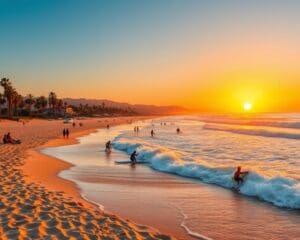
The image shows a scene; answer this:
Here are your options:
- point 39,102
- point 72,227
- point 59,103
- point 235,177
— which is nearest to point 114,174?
point 235,177

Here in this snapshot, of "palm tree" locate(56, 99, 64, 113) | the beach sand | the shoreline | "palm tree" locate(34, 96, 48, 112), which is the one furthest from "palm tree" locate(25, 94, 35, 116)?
the beach sand

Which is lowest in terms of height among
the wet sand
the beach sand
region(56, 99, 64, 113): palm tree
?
the wet sand

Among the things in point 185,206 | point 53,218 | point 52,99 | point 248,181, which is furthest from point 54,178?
point 52,99

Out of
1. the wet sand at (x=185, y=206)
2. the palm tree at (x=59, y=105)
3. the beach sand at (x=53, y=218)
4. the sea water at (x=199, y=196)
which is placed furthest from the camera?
the palm tree at (x=59, y=105)

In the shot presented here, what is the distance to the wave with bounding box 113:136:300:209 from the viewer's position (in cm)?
1497

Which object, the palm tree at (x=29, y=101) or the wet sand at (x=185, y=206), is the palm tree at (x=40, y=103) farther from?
the wet sand at (x=185, y=206)

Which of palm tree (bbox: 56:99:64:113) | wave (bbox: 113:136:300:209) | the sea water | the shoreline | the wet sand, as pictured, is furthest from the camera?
palm tree (bbox: 56:99:64:113)

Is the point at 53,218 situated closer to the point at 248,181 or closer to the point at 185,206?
the point at 185,206

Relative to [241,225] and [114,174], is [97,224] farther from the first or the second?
[114,174]

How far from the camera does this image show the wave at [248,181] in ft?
49.1

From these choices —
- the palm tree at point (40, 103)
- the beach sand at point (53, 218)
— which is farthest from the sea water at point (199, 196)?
the palm tree at point (40, 103)

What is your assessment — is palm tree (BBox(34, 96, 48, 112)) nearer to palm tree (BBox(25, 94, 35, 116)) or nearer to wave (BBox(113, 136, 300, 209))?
palm tree (BBox(25, 94, 35, 116))

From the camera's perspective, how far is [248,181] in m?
17.9

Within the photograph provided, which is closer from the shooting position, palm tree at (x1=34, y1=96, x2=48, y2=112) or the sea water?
the sea water
